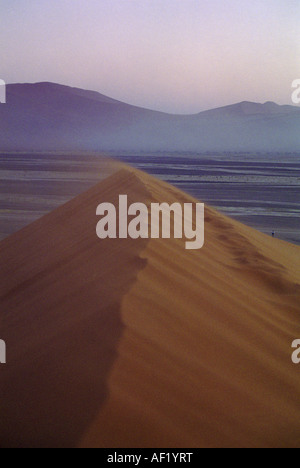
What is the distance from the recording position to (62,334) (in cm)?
346

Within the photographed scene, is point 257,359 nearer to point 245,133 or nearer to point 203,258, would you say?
point 203,258

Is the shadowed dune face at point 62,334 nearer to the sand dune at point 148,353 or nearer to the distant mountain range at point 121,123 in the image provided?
the sand dune at point 148,353

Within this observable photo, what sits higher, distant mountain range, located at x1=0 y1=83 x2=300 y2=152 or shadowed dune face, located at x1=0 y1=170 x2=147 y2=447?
distant mountain range, located at x1=0 y1=83 x2=300 y2=152

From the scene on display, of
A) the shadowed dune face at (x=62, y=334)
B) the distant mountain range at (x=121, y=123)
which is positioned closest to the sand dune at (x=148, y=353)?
Answer: the shadowed dune face at (x=62, y=334)

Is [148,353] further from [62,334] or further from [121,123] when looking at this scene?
[121,123]

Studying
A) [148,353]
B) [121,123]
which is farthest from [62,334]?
[121,123]

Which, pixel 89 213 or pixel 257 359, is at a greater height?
pixel 89 213

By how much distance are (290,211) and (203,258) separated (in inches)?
525

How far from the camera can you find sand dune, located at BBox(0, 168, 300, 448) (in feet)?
8.73

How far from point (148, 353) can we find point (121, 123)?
576 ft

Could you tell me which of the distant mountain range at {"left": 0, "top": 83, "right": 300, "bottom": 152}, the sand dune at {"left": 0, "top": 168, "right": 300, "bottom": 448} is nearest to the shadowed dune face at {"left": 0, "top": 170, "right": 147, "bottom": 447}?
the sand dune at {"left": 0, "top": 168, "right": 300, "bottom": 448}

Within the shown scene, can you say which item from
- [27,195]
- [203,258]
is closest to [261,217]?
[27,195]

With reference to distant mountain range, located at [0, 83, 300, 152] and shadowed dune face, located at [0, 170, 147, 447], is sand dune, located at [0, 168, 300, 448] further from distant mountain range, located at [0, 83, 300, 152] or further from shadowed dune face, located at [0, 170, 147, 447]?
distant mountain range, located at [0, 83, 300, 152]
